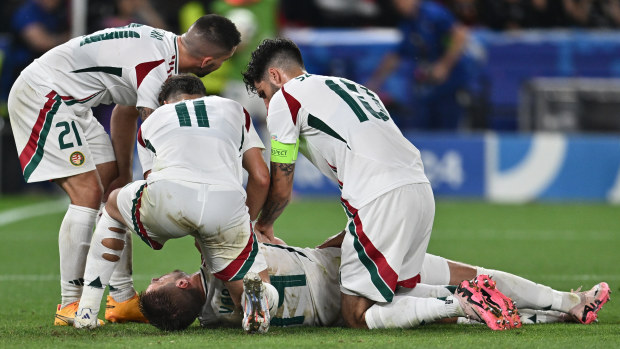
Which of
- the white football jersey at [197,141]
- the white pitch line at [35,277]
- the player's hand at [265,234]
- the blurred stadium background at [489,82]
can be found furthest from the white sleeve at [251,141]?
the blurred stadium background at [489,82]

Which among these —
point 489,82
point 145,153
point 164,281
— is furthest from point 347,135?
point 489,82

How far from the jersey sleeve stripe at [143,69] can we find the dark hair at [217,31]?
371 mm

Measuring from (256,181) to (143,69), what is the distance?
2.93ft

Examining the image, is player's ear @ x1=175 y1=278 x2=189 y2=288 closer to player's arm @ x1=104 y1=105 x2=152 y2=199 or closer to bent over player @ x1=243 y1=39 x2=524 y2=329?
bent over player @ x1=243 y1=39 x2=524 y2=329

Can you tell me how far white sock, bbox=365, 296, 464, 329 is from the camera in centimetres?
482

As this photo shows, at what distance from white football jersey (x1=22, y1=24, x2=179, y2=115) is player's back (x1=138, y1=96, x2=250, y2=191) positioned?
20.4 inches

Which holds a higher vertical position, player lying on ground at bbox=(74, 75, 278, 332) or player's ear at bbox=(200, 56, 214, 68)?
player's ear at bbox=(200, 56, 214, 68)

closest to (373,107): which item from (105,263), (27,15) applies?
(105,263)

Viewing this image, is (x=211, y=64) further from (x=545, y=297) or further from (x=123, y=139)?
(x=545, y=297)

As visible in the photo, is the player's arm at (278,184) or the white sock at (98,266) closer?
the white sock at (98,266)

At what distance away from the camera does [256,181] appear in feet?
17.4

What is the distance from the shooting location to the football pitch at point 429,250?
15.2 ft

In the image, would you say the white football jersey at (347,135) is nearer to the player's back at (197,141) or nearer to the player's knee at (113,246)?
the player's back at (197,141)

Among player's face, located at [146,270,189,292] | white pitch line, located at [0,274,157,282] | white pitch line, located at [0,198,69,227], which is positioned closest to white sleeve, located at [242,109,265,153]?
player's face, located at [146,270,189,292]
